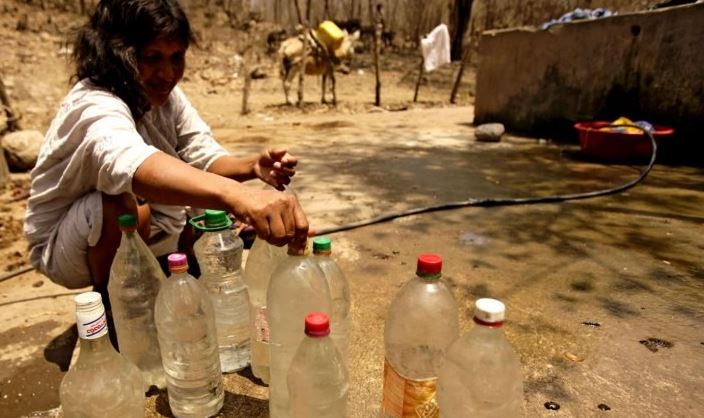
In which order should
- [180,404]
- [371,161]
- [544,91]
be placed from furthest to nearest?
1. [544,91]
2. [371,161]
3. [180,404]

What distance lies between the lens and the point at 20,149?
564cm

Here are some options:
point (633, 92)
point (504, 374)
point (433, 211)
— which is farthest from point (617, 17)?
point (504, 374)

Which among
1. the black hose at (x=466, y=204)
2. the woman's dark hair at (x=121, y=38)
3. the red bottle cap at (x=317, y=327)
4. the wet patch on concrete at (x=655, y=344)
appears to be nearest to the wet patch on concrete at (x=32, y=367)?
the black hose at (x=466, y=204)

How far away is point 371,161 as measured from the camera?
5309 millimetres

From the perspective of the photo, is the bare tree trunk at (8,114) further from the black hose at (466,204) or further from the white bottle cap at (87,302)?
the white bottle cap at (87,302)

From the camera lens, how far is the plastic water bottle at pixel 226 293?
5.58 feet

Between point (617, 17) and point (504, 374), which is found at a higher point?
point (617, 17)

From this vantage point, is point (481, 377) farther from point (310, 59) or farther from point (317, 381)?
point (310, 59)

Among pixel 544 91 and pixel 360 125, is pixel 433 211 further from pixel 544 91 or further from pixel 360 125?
pixel 360 125

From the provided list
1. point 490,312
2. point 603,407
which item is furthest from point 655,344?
point 490,312

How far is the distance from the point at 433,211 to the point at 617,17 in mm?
4095

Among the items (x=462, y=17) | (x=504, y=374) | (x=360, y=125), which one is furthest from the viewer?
(x=462, y=17)

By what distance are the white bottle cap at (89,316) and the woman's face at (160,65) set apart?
1083 millimetres

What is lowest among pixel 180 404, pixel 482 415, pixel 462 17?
pixel 180 404
